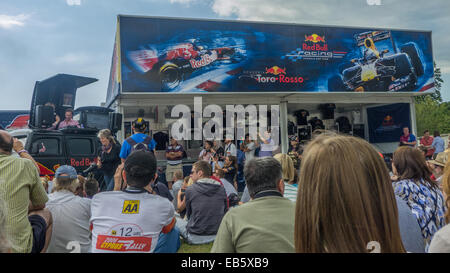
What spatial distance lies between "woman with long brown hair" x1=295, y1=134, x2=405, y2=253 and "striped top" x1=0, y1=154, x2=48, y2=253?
2.19 metres

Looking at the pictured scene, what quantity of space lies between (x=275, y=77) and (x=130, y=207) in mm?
9362

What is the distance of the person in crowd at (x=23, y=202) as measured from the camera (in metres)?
2.49

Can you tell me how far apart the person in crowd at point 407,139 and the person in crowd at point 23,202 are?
13.0m

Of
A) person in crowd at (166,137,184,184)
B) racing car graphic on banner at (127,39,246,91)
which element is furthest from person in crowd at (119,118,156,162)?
person in crowd at (166,137,184,184)

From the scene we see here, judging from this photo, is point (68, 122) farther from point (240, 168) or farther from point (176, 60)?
point (240, 168)

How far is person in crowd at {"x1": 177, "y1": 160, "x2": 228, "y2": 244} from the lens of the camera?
14.5ft

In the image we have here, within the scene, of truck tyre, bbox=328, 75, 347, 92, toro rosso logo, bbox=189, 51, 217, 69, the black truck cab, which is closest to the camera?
the black truck cab

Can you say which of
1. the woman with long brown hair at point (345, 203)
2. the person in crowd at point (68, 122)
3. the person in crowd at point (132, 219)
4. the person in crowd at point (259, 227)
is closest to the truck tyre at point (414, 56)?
the person in crowd at point (68, 122)

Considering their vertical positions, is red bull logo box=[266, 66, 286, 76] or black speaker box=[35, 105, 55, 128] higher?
red bull logo box=[266, 66, 286, 76]

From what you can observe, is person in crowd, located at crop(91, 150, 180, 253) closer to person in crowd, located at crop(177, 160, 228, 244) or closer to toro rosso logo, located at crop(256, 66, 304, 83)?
person in crowd, located at crop(177, 160, 228, 244)

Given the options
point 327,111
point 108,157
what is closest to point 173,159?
point 108,157

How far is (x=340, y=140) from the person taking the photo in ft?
3.75

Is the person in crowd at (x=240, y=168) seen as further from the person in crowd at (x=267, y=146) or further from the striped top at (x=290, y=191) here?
the striped top at (x=290, y=191)

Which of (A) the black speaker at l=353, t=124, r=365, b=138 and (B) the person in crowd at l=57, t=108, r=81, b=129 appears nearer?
(B) the person in crowd at l=57, t=108, r=81, b=129
